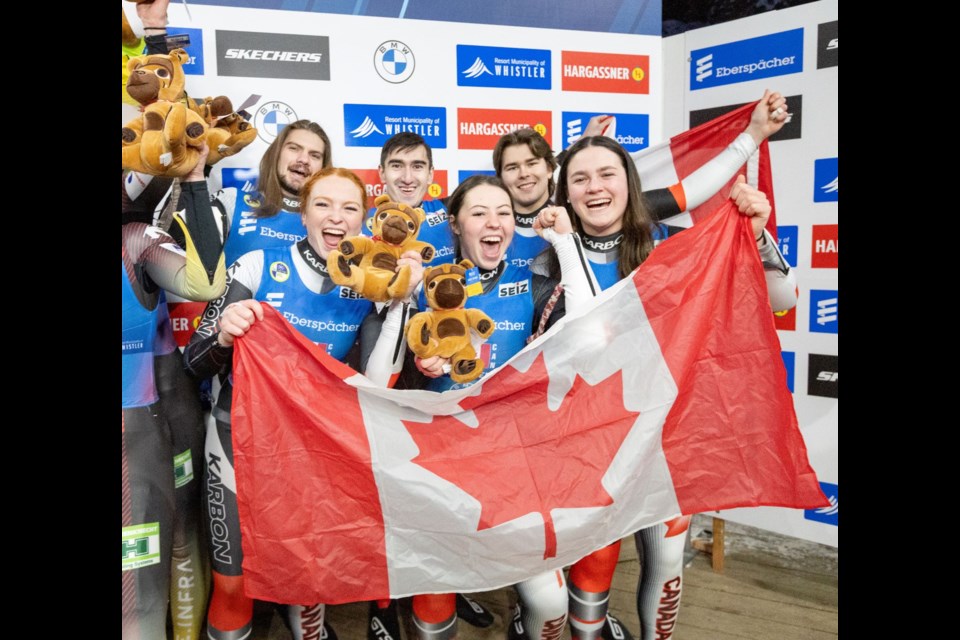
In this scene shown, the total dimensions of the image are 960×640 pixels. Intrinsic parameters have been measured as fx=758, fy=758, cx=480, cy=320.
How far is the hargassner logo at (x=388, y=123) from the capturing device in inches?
143

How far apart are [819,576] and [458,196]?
9.49 feet

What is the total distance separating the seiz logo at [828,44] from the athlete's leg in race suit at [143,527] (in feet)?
11.0

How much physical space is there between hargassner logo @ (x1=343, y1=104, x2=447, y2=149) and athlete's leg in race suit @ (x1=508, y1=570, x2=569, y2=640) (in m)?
2.14

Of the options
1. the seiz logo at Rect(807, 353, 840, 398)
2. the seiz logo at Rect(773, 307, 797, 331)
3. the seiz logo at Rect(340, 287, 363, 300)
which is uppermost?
the seiz logo at Rect(340, 287, 363, 300)

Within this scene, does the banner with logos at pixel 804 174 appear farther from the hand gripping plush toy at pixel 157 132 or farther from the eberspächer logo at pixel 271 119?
the hand gripping plush toy at pixel 157 132

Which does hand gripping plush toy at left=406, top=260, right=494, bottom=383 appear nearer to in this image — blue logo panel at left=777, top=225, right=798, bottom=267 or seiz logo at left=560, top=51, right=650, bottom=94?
seiz logo at left=560, top=51, right=650, bottom=94

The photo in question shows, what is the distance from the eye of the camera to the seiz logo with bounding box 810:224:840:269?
3723 mm

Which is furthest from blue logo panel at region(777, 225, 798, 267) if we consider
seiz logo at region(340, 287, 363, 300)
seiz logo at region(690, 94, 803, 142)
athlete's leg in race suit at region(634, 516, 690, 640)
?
seiz logo at region(340, 287, 363, 300)

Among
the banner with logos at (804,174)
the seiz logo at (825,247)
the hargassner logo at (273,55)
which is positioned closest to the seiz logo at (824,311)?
the banner with logos at (804,174)

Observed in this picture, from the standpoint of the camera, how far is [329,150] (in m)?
3.35

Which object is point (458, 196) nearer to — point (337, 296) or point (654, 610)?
point (337, 296)

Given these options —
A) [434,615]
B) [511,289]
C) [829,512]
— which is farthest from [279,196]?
[829,512]

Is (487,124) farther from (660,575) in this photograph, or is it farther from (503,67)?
(660,575)

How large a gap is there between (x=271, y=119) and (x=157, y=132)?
2.99 feet
